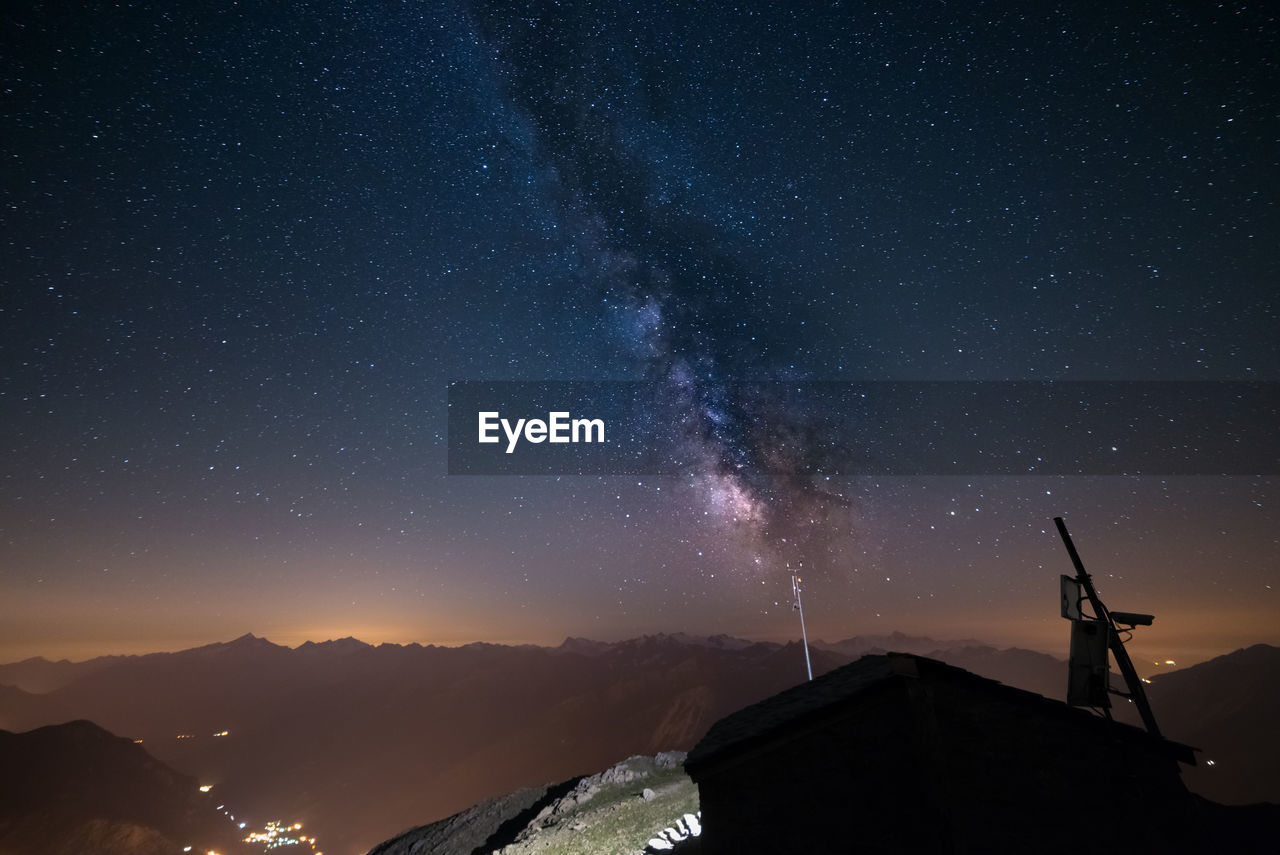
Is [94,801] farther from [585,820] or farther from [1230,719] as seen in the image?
[1230,719]

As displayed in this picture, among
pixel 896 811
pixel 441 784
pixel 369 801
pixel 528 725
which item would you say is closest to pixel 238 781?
pixel 369 801

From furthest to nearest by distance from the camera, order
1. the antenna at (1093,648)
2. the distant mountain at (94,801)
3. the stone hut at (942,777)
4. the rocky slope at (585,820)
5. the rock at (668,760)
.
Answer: the distant mountain at (94,801)
the rock at (668,760)
the rocky slope at (585,820)
the antenna at (1093,648)
the stone hut at (942,777)

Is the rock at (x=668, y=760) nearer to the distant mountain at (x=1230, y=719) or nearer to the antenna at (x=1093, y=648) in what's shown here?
the antenna at (x=1093, y=648)

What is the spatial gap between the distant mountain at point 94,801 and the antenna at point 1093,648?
395ft

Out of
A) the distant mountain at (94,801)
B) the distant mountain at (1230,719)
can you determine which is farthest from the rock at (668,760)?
the distant mountain at (94,801)

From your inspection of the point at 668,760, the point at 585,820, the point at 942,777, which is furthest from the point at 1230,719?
the point at 942,777

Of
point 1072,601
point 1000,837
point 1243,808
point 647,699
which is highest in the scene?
point 1072,601

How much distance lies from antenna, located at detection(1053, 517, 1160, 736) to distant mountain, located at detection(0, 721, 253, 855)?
120461 millimetres

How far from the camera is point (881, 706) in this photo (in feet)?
28.3

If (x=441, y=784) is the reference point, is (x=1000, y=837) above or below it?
above

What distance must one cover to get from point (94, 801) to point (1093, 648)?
135812 mm

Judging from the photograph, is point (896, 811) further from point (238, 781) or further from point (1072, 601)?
point (238, 781)

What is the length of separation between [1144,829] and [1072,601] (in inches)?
172

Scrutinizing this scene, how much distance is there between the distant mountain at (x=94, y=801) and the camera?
73938 mm
